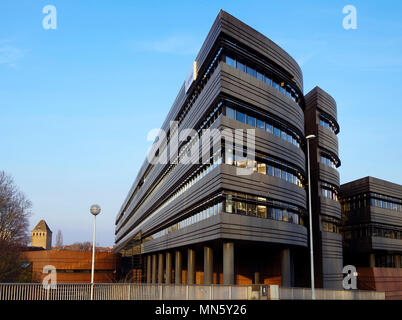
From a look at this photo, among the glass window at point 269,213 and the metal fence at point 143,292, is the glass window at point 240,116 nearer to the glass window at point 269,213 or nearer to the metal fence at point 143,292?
the glass window at point 269,213

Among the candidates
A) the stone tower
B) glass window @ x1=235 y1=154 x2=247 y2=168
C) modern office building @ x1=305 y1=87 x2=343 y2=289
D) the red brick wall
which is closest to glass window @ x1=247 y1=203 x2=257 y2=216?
glass window @ x1=235 y1=154 x2=247 y2=168

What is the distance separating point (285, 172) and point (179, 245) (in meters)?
16.0

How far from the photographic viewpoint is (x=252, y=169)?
33062mm

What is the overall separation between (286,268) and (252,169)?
36.0 ft

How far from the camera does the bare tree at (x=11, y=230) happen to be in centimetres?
4503

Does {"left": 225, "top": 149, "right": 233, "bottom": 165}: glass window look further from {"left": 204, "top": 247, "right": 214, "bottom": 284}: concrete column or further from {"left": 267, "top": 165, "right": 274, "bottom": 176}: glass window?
{"left": 204, "top": 247, "right": 214, "bottom": 284}: concrete column

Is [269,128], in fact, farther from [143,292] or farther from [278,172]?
[143,292]

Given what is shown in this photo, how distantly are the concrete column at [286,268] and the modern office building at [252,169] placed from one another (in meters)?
0.09

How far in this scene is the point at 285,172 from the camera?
123ft

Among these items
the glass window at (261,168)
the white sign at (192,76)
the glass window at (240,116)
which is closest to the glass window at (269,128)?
the glass window at (240,116)

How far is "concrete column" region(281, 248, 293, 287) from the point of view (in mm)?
36250

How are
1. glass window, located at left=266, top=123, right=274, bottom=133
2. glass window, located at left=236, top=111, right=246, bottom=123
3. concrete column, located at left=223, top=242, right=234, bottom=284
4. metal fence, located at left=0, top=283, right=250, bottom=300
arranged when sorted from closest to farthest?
1. metal fence, located at left=0, top=283, right=250, bottom=300
2. concrete column, located at left=223, top=242, right=234, bottom=284
3. glass window, located at left=236, top=111, right=246, bottom=123
4. glass window, located at left=266, top=123, right=274, bottom=133

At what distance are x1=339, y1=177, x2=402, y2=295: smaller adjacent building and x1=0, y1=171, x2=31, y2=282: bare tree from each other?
4505 centimetres
